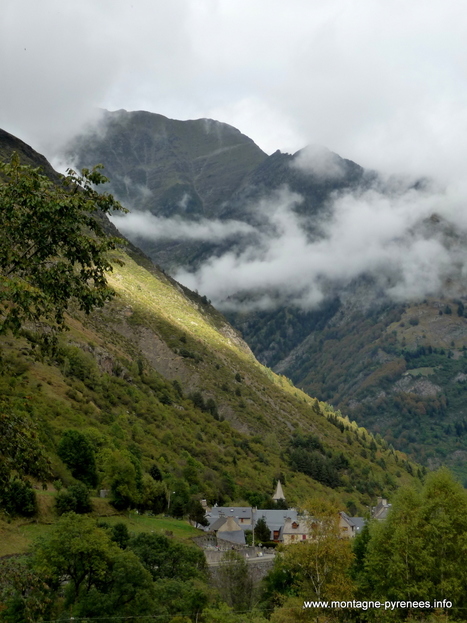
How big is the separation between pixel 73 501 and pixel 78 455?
12.5 m

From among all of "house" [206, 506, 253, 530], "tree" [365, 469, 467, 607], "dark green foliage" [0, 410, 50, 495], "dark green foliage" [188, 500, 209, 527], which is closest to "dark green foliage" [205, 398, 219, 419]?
"house" [206, 506, 253, 530]

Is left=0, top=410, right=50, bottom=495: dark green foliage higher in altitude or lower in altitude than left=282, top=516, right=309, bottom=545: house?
→ higher

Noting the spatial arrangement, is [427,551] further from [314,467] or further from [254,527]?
[314,467]

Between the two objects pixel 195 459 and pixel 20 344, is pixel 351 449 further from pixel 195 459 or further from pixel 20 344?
pixel 20 344

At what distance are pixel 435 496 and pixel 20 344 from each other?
207 feet

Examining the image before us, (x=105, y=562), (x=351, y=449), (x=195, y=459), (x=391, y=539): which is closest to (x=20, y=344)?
(x=195, y=459)

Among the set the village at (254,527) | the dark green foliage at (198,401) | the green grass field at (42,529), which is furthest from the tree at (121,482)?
the dark green foliage at (198,401)

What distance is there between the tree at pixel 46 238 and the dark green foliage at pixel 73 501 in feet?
126

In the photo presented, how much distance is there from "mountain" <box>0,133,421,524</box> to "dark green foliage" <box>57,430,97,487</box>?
→ 2.85ft

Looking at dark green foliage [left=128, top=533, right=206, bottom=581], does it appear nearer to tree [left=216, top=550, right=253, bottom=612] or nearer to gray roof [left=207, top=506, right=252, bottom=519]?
tree [left=216, top=550, right=253, bottom=612]

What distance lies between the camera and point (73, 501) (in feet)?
165

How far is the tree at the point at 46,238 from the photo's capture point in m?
13.9

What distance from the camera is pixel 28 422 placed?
1386 cm

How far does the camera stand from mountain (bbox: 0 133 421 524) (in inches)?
3157
